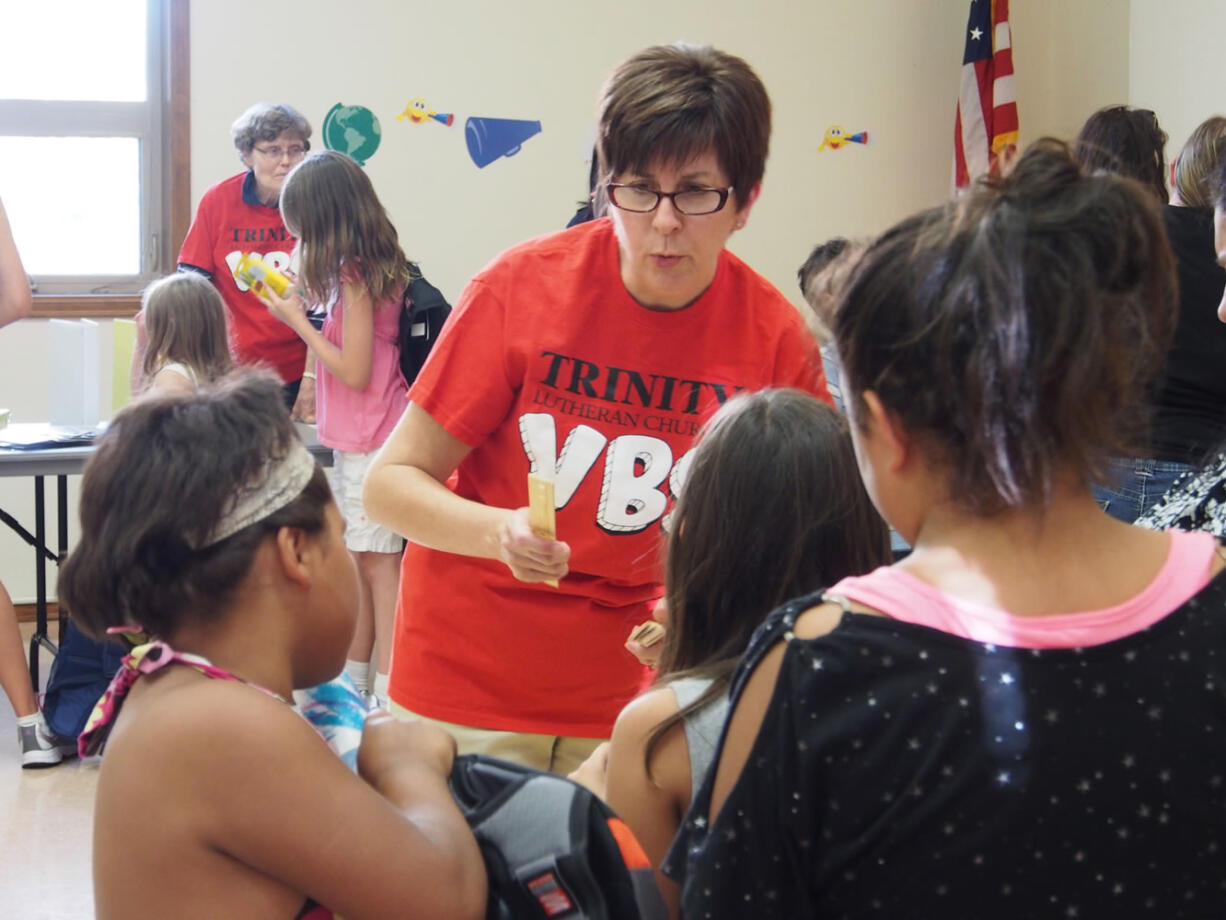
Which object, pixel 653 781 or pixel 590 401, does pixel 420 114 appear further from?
pixel 653 781

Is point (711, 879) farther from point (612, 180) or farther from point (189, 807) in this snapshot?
point (612, 180)

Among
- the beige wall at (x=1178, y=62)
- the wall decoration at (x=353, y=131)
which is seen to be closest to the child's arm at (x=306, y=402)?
the wall decoration at (x=353, y=131)

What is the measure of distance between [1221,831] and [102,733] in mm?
909

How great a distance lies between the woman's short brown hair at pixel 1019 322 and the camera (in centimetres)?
81

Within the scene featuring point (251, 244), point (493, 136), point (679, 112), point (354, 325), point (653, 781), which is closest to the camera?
point (653, 781)

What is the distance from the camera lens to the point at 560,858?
1026 mm

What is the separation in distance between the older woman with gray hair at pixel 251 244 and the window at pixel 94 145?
0.52 m

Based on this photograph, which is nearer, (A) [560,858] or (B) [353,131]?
(A) [560,858]

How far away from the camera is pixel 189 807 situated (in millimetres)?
1052

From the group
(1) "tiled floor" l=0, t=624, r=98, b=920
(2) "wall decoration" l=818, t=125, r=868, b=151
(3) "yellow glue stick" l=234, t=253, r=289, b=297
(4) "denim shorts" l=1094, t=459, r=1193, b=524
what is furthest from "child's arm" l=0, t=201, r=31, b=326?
(2) "wall decoration" l=818, t=125, r=868, b=151

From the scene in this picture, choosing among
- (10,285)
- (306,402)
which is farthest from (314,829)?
(306,402)

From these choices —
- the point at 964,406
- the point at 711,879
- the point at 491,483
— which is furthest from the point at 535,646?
the point at 964,406

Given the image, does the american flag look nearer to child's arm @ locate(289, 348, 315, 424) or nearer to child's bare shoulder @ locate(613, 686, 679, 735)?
child's arm @ locate(289, 348, 315, 424)

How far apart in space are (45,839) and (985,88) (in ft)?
15.4
